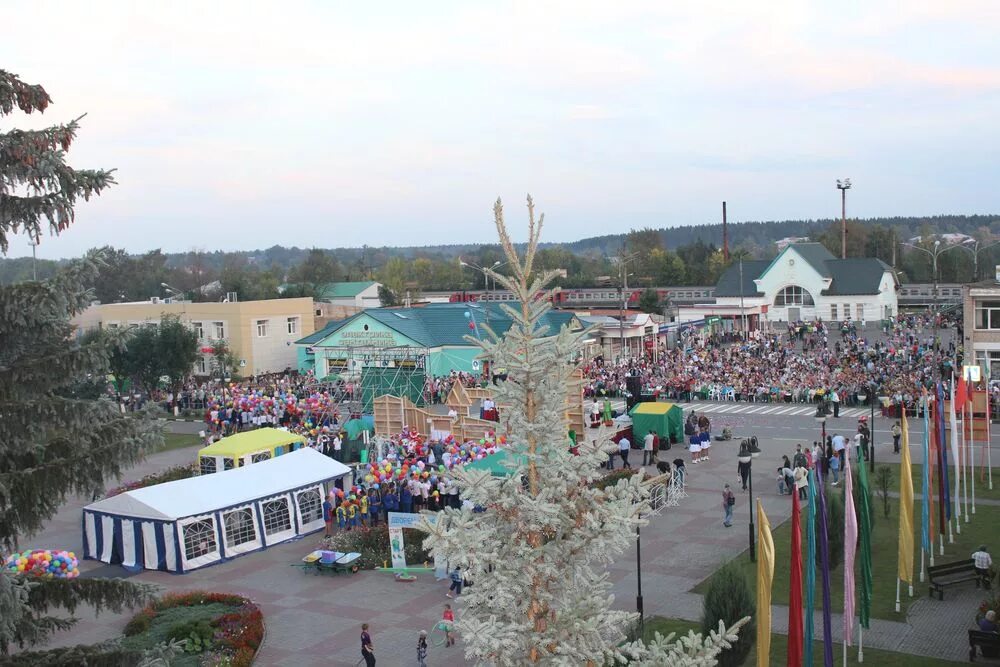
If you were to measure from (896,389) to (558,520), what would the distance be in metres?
37.9

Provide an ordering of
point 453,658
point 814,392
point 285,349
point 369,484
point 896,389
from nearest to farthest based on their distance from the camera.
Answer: point 453,658 < point 369,484 < point 896,389 < point 814,392 < point 285,349

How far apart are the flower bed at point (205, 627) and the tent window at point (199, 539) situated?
3.32 metres

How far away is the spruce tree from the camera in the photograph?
895cm

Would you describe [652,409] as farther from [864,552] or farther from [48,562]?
[48,562]

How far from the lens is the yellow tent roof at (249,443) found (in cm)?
3059

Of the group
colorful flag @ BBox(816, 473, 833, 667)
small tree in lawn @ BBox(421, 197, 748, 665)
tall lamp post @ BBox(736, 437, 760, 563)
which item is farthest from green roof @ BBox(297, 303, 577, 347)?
small tree in lawn @ BBox(421, 197, 748, 665)

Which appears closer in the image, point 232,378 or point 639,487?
point 639,487

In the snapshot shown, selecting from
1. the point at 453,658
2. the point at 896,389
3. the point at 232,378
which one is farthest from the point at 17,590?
the point at 232,378

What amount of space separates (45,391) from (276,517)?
17.3 meters

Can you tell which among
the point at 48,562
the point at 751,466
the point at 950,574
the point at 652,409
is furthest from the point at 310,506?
the point at 950,574

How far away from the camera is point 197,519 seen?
23.8m

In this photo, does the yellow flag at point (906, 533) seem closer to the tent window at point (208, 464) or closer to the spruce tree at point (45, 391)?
the spruce tree at point (45, 391)

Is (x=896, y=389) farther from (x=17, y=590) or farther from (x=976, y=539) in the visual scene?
(x=17, y=590)

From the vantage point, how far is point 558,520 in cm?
744
